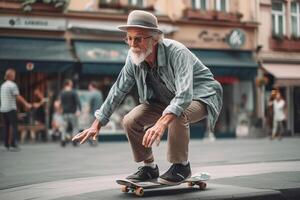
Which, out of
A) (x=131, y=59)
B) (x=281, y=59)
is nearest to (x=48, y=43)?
(x=281, y=59)

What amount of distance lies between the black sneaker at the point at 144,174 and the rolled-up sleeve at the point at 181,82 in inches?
Result: 32.5

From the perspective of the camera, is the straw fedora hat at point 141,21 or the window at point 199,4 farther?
the window at point 199,4

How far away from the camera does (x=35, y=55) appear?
18.1 meters

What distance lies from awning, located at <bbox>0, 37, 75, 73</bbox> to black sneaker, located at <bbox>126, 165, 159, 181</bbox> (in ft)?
43.1

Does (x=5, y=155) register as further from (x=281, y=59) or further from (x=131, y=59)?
(x=281, y=59)

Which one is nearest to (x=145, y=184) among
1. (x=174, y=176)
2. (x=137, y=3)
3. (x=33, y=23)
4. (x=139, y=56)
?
(x=174, y=176)

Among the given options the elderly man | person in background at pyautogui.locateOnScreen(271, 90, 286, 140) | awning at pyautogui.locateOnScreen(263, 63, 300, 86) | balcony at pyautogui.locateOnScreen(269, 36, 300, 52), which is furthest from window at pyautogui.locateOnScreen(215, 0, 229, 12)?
the elderly man

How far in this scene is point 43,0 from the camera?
18.6 metres

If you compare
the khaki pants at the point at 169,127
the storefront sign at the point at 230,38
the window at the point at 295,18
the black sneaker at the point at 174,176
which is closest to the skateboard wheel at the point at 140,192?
the black sneaker at the point at 174,176

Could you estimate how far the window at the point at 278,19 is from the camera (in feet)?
64.2

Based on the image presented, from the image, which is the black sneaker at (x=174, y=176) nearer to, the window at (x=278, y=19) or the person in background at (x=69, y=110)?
the person in background at (x=69, y=110)

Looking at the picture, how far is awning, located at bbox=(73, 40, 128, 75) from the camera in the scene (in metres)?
18.6

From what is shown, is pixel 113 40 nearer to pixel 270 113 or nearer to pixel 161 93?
pixel 270 113

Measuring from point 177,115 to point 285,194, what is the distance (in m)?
1.29
